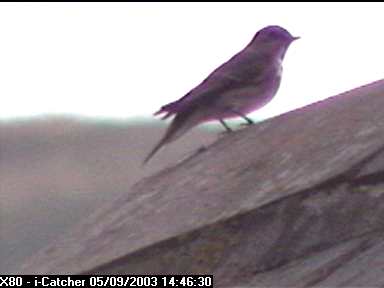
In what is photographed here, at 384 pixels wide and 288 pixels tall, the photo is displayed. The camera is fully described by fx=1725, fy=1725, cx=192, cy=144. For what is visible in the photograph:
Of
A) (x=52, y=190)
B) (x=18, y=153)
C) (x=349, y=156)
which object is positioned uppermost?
(x=18, y=153)

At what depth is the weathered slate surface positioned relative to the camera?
5.20 metres

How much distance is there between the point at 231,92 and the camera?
32.9ft

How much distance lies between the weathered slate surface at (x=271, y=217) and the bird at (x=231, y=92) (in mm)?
2816

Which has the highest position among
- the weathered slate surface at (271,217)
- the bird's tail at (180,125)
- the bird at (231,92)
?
the bird at (231,92)

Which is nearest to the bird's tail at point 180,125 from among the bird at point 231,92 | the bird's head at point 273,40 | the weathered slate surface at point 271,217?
the bird at point 231,92

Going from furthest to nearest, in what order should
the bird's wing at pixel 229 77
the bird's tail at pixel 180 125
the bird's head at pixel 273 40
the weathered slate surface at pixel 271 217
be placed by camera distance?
the bird's head at pixel 273 40 < the bird's wing at pixel 229 77 < the bird's tail at pixel 180 125 < the weathered slate surface at pixel 271 217

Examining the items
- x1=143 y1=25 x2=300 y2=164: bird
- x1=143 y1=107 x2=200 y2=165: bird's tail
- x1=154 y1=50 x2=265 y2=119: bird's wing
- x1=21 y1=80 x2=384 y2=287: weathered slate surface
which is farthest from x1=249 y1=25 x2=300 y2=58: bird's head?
x1=21 y1=80 x2=384 y2=287: weathered slate surface

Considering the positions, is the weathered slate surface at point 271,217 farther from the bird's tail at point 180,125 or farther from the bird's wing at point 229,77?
the bird's wing at point 229,77

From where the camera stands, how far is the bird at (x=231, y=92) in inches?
377

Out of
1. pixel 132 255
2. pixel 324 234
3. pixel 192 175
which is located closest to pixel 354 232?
pixel 324 234

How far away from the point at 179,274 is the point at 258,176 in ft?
2.12

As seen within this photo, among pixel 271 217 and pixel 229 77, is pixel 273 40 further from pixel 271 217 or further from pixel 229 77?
pixel 271 217

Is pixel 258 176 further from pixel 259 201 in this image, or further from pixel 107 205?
pixel 107 205

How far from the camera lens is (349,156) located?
568cm
